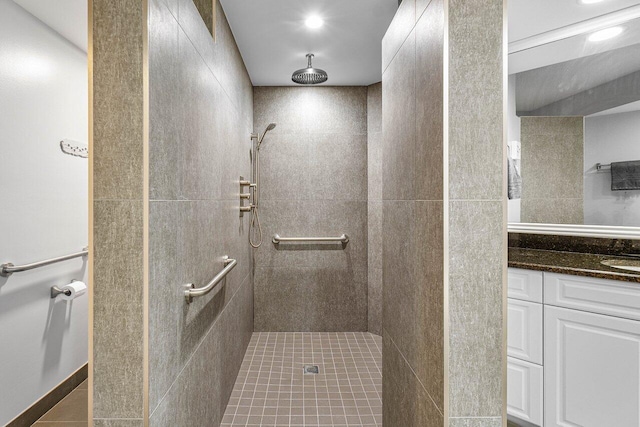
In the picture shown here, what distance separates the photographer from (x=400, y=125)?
1.52 meters

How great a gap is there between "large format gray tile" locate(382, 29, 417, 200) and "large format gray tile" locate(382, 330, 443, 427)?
71 centimetres

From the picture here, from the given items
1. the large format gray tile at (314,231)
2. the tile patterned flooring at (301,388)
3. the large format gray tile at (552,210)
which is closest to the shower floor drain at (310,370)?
the tile patterned flooring at (301,388)

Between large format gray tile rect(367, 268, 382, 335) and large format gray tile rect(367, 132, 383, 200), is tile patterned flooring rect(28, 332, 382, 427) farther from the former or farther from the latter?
large format gray tile rect(367, 132, 383, 200)

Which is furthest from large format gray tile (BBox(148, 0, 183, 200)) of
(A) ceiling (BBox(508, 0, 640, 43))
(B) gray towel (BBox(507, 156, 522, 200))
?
(B) gray towel (BBox(507, 156, 522, 200))

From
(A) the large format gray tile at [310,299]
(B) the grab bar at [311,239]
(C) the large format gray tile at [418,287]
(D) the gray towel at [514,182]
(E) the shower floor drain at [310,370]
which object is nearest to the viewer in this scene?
(C) the large format gray tile at [418,287]

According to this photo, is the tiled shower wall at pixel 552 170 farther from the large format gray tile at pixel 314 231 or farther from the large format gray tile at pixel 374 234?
the large format gray tile at pixel 314 231

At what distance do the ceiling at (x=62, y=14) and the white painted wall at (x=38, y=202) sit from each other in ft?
0.15

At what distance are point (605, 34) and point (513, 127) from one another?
647 millimetres

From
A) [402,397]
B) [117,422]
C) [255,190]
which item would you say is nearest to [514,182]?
[402,397]

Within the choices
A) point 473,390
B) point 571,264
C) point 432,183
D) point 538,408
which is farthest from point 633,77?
point 473,390

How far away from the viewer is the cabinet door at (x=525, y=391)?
180cm

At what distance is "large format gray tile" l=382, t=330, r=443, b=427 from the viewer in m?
1.19

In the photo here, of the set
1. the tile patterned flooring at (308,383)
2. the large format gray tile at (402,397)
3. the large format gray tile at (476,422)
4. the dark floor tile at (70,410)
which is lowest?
the tile patterned flooring at (308,383)

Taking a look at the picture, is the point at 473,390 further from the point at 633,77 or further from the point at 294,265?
the point at 294,265
